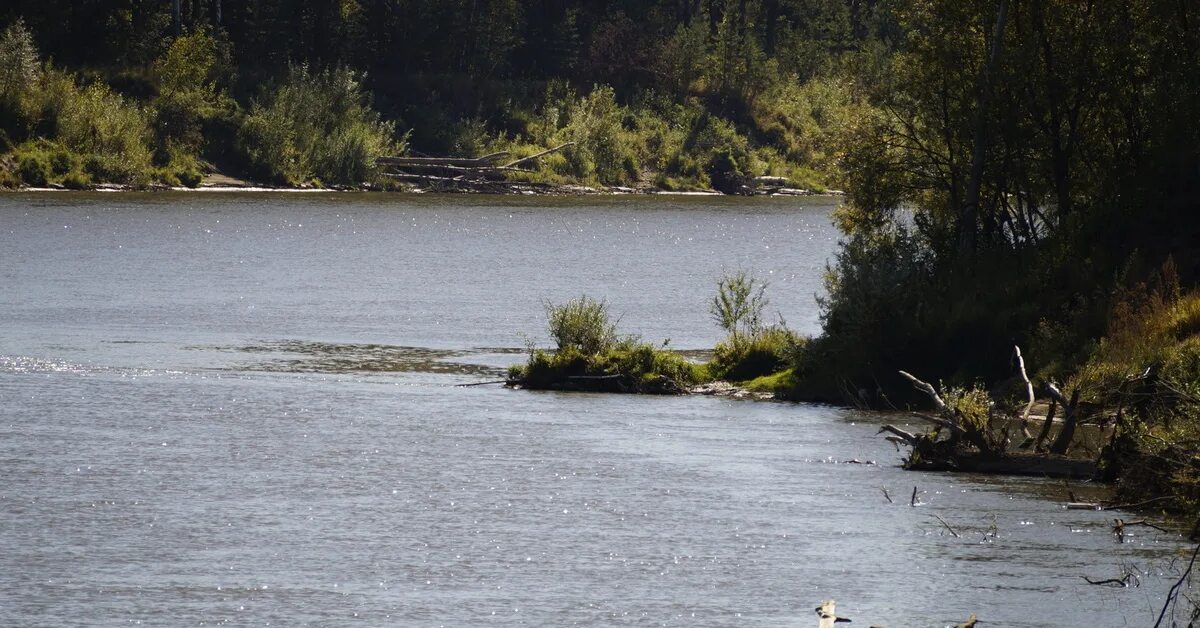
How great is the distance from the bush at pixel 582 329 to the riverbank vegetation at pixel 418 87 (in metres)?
80.9

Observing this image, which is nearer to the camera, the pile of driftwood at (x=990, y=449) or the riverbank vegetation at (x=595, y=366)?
the pile of driftwood at (x=990, y=449)

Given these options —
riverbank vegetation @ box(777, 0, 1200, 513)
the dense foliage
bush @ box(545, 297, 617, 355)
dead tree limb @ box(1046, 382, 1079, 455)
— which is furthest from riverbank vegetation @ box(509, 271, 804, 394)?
dead tree limb @ box(1046, 382, 1079, 455)

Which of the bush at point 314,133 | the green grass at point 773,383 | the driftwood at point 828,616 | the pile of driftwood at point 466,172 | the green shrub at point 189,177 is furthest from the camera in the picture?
the pile of driftwood at point 466,172

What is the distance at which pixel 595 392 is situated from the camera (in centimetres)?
4400

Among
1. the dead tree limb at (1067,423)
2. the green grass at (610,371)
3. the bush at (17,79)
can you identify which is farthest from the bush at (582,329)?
the bush at (17,79)

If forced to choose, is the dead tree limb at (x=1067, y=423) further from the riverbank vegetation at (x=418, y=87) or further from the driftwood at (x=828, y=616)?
the riverbank vegetation at (x=418, y=87)

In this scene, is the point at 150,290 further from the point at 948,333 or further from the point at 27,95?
the point at 27,95

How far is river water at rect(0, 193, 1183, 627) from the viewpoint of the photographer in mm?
24500

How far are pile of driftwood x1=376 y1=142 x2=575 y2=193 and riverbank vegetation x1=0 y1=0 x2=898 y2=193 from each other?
3.31ft

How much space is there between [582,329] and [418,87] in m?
106

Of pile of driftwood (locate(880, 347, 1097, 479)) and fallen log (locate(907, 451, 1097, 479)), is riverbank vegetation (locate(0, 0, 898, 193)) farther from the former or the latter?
fallen log (locate(907, 451, 1097, 479))

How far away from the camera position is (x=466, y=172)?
473ft

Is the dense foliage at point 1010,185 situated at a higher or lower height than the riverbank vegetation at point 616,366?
higher

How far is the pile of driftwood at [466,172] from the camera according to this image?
14062 cm
